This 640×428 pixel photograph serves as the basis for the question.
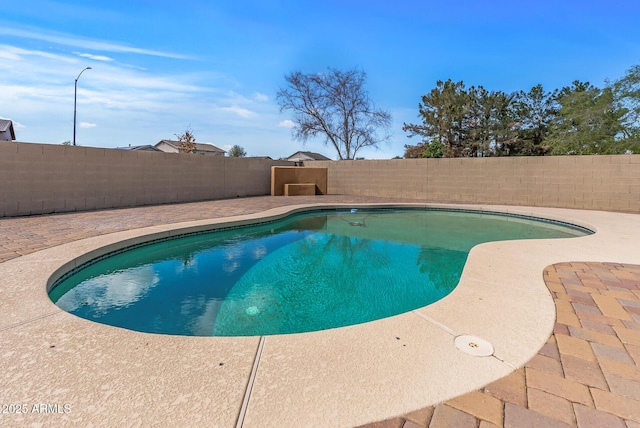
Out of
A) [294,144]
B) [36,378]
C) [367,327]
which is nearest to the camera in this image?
[36,378]

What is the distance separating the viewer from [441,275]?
3861 millimetres

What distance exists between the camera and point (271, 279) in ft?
12.4

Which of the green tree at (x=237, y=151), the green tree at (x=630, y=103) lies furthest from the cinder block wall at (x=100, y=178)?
the green tree at (x=237, y=151)

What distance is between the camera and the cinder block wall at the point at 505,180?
27.5 feet

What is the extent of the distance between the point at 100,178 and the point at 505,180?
1179cm

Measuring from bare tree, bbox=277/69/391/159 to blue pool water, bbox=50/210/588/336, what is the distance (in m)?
16.8

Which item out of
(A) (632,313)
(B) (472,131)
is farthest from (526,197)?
(B) (472,131)

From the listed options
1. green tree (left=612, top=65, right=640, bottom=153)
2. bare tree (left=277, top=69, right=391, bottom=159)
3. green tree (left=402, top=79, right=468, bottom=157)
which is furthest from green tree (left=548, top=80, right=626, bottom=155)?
bare tree (left=277, top=69, right=391, bottom=159)

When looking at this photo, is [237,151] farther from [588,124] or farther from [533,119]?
[588,124]

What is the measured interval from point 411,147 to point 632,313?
875 inches

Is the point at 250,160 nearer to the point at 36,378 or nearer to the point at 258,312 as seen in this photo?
the point at 258,312

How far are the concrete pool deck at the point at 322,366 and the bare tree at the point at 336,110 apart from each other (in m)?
20.5

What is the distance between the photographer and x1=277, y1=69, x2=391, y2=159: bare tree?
68.9ft

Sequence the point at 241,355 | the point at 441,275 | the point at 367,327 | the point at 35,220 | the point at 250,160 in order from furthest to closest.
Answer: the point at 250,160, the point at 35,220, the point at 441,275, the point at 367,327, the point at 241,355
